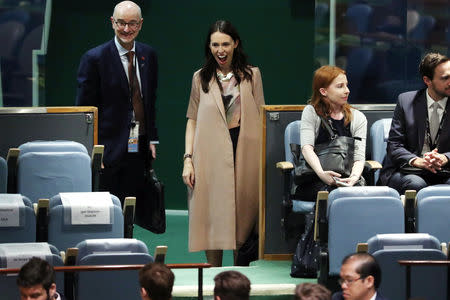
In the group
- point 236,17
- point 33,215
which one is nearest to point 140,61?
point 33,215

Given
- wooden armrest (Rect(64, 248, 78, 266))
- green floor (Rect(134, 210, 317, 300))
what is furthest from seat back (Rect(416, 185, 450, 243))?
wooden armrest (Rect(64, 248, 78, 266))

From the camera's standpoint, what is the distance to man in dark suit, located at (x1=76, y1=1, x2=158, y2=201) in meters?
6.90

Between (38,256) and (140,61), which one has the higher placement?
(140,61)

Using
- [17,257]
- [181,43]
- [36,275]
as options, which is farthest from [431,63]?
[181,43]

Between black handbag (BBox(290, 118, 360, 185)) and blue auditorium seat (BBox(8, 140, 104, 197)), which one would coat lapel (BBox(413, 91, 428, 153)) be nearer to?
black handbag (BBox(290, 118, 360, 185))

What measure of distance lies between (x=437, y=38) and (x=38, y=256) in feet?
11.6

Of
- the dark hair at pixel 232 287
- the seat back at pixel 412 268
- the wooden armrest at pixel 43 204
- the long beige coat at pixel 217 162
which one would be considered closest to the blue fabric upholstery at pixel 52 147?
the long beige coat at pixel 217 162

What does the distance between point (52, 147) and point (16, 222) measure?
1016mm

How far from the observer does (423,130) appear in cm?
656

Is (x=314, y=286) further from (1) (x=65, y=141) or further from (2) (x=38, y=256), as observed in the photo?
(1) (x=65, y=141)

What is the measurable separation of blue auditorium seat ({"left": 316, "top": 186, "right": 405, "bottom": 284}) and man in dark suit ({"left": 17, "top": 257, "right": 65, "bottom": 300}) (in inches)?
70.1

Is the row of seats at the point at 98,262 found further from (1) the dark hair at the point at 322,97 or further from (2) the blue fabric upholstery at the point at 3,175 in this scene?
(1) the dark hair at the point at 322,97

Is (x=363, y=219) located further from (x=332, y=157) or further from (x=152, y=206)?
(x=152, y=206)

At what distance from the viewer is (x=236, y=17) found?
30.7 feet
